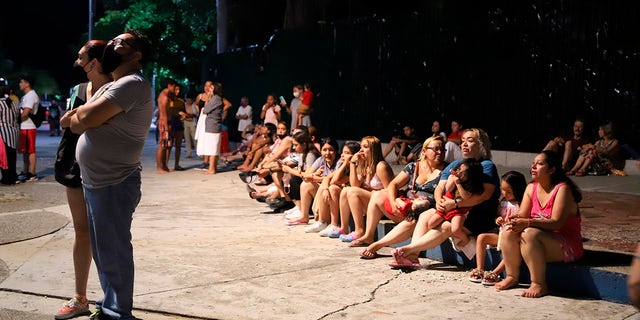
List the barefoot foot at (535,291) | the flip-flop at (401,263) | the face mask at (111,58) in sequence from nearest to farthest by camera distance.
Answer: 1. the face mask at (111,58)
2. the barefoot foot at (535,291)
3. the flip-flop at (401,263)

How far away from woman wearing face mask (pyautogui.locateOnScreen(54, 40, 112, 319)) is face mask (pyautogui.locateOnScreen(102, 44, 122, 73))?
0.71 ft

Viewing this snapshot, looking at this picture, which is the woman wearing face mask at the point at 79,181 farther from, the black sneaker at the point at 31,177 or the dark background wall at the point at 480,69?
the dark background wall at the point at 480,69

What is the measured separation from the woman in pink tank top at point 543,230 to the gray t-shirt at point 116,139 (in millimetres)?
2979

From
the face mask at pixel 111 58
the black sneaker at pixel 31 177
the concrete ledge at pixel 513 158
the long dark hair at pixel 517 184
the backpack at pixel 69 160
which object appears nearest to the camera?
the face mask at pixel 111 58

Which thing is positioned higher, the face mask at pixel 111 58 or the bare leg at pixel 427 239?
the face mask at pixel 111 58

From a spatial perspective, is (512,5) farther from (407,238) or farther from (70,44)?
(70,44)

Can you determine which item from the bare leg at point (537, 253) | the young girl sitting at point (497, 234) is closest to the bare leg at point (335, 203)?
the young girl sitting at point (497, 234)

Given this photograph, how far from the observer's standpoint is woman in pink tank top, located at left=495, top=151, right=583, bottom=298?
244 inches

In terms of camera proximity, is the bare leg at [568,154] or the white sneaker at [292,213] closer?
the white sneaker at [292,213]

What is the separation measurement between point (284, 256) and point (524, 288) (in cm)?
243

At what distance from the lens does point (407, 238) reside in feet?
25.5

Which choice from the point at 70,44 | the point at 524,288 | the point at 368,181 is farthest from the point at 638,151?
the point at 70,44

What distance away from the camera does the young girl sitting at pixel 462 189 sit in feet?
22.7

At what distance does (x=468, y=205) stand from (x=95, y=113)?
3459 mm
